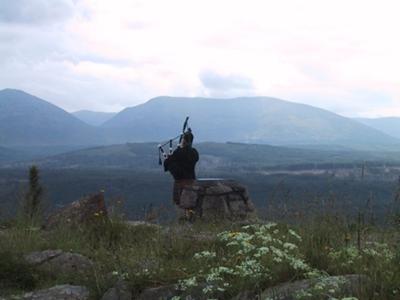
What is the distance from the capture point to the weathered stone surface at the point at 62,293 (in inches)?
226

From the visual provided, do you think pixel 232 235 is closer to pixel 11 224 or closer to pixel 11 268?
pixel 11 268

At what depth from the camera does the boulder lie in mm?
11640

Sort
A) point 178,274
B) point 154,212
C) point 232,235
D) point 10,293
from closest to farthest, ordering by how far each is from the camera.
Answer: point 178,274 < point 10,293 < point 232,235 < point 154,212

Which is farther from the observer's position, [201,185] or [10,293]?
[201,185]

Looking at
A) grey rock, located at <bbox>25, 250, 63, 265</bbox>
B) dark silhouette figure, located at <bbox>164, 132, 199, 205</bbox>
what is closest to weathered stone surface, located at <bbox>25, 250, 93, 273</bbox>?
grey rock, located at <bbox>25, 250, 63, 265</bbox>

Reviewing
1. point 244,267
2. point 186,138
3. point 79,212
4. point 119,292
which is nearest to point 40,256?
point 119,292

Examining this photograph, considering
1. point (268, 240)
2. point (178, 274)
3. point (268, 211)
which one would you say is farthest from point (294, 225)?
point (178, 274)

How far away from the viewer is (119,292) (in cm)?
548

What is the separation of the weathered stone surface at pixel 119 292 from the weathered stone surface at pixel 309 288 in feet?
3.60

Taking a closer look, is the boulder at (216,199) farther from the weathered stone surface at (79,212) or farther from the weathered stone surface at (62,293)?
the weathered stone surface at (62,293)

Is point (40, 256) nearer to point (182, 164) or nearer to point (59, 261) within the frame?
point (59, 261)

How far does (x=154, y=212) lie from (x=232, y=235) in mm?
2328

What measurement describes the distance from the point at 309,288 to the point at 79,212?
19.3 ft

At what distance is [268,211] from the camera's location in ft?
29.4
